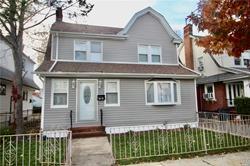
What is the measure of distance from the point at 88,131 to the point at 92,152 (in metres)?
3.19

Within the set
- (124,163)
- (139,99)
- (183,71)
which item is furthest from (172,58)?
(124,163)

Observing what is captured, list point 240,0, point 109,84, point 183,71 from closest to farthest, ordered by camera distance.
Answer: point 240,0 → point 109,84 → point 183,71

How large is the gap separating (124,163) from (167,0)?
8.89 meters

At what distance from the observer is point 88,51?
13359mm

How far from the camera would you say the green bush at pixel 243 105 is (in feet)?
47.9

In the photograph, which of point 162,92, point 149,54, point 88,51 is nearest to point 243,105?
point 162,92

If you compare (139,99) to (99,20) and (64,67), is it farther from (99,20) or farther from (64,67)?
(99,20)

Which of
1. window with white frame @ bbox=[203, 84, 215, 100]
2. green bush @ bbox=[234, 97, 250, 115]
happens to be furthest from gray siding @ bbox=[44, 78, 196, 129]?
window with white frame @ bbox=[203, 84, 215, 100]

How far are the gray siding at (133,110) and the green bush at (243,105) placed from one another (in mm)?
3915

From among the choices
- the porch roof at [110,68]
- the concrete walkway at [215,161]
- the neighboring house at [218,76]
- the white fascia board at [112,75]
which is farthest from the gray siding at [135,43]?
the concrete walkway at [215,161]

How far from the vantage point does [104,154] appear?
777cm

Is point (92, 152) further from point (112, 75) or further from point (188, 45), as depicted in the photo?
point (188, 45)

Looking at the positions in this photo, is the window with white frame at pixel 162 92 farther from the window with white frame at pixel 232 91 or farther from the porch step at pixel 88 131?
the window with white frame at pixel 232 91

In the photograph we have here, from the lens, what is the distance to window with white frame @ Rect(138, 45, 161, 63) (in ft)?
47.1
